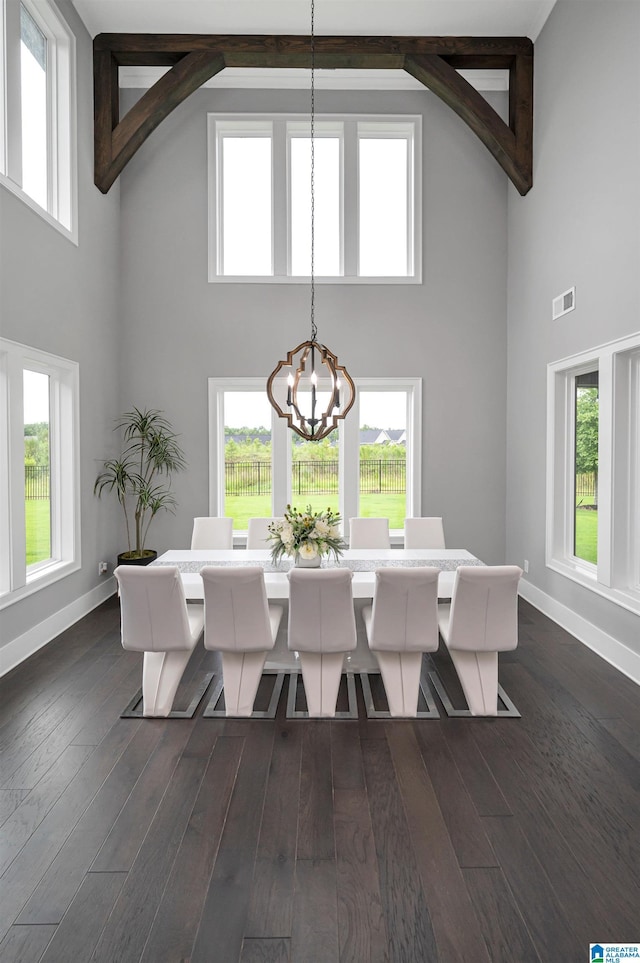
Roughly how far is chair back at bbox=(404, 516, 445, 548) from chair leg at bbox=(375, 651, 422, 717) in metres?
1.68

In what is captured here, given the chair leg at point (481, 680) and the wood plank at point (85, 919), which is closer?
the wood plank at point (85, 919)

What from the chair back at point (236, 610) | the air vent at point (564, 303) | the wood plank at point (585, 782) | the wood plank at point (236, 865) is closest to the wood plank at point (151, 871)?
the wood plank at point (236, 865)

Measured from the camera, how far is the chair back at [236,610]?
294 centimetres

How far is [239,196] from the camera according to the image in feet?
20.1

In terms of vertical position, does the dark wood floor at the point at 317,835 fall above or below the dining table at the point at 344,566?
below

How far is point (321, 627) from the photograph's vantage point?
9.89 ft

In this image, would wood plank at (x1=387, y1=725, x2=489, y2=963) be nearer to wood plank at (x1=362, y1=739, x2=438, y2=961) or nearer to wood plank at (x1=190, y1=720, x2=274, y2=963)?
wood plank at (x1=362, y1=739, x2=438, y2=961)

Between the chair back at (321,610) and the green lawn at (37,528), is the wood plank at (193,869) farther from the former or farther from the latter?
the green lawn at (37,528)

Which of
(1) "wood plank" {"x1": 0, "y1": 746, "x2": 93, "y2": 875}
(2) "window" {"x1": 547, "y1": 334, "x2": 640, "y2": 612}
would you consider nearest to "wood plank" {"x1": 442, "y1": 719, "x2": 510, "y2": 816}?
(2) "window" {"x1": 547, "y1": 334, "x2": 640, "y2": 612}

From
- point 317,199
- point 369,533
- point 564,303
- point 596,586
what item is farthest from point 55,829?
point 317,199

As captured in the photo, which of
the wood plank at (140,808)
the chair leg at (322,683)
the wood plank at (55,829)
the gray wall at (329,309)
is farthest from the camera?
the gray wall at (329,309)

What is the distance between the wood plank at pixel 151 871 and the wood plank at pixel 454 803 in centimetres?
101

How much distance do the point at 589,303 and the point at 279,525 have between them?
2777mm
